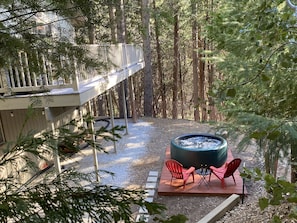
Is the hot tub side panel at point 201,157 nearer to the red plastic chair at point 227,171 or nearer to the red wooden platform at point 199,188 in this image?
the red wooden platform at point 199,188

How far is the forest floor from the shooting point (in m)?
6.12

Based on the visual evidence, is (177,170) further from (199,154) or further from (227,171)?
(199,154)

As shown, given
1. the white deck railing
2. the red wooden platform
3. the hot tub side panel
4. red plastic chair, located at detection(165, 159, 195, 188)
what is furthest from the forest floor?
the white deck railing

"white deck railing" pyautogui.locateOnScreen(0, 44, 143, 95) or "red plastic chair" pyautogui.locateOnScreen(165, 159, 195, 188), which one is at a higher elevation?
"white deck railing" pyautogui.locateOnScreen(0, 44, 143, 95)

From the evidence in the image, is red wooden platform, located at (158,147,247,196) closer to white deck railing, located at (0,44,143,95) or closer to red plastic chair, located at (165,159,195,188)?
red plastic chair, located at (165,159,195,188)

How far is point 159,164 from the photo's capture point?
980 cm

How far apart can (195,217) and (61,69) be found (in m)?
4.88

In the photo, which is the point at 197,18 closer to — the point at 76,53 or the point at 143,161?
the point at 143,161

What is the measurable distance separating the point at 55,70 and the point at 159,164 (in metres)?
6.79

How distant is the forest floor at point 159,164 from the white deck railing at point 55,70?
132 centimetres

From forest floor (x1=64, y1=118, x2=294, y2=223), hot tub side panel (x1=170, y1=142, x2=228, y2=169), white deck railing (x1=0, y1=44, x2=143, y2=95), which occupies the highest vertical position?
white deck railing (x1=0, y1=44, x2=143, y2=95)

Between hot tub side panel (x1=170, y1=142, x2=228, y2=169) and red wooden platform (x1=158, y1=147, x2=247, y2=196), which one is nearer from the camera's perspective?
red wooden platform (x1=158, y1=147, x2=247, y2=196)

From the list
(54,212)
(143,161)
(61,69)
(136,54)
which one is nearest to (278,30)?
(54,212)

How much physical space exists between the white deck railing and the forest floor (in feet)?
4.35
